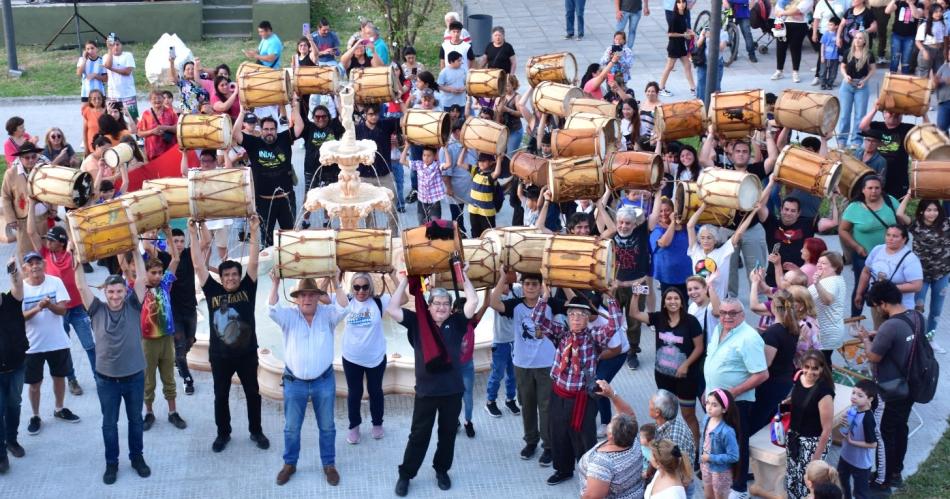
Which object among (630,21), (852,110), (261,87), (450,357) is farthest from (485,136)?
(630,21)

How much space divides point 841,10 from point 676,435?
41.2 ft

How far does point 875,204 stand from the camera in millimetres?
11367

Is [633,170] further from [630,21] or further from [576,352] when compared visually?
[630,21]

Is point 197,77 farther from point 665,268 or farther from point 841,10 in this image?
point 841,10

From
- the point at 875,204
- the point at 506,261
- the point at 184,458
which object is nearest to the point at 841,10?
the point at 875,204

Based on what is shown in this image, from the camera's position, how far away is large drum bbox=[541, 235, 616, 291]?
9086 mm

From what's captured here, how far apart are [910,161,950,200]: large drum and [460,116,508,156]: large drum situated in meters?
3.62

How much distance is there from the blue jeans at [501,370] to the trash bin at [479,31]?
1117 cm

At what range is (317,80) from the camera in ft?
41.8

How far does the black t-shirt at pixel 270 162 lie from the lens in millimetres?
13109

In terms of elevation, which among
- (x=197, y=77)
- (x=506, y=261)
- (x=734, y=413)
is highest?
(x=197, y=77)

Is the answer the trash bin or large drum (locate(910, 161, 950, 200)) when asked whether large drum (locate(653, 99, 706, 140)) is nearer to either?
large drum (locate(910, 161, 950, 200))

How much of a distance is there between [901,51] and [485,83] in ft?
26.7

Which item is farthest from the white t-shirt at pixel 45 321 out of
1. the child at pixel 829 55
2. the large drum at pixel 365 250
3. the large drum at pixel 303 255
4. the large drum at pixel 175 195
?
the child at pixel 829 55
